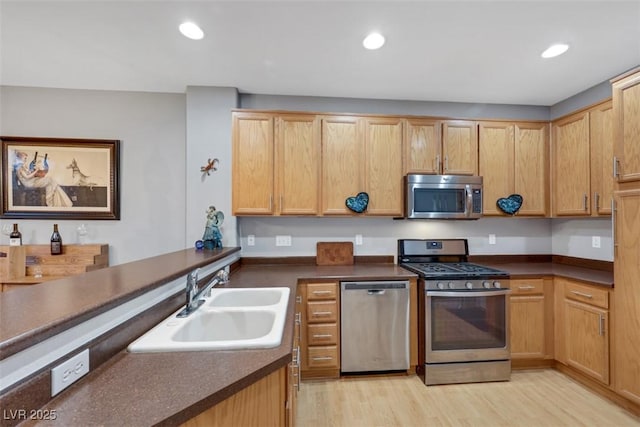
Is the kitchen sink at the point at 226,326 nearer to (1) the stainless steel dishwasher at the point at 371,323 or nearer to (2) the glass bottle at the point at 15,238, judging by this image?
(1) the stainless steel dishwasher at the point at 371,323

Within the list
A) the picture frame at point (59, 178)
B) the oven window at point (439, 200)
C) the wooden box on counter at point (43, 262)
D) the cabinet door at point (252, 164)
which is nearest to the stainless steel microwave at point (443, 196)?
the oven window at point (439, 200)

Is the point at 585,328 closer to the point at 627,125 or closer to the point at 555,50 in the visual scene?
the point at 627,125

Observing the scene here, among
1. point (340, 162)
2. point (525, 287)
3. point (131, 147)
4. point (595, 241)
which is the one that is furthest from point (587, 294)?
point (131, 147)

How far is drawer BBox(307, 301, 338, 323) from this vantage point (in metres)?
2.48

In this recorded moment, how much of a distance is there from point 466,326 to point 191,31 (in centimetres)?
310

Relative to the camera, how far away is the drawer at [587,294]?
2215mm

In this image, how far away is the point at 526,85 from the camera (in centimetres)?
273

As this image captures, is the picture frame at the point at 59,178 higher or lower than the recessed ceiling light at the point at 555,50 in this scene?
lower

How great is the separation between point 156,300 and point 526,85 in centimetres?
344

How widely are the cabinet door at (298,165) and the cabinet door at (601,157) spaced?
2.46 meters

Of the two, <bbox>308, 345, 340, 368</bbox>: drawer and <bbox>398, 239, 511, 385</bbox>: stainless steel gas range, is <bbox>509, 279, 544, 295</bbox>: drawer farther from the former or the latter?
<bbox>308, 345, 340, 368</bbox>: drawer

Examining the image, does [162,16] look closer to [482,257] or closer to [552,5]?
[552,5]

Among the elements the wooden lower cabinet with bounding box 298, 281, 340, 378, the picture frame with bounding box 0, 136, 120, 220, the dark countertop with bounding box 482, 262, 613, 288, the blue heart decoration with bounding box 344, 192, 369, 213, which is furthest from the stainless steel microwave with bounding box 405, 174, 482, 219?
the picture frame with bounding box 0, 136, 120, 220

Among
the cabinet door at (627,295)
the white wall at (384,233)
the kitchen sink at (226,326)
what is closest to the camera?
the kitchen sink at (226,326)
